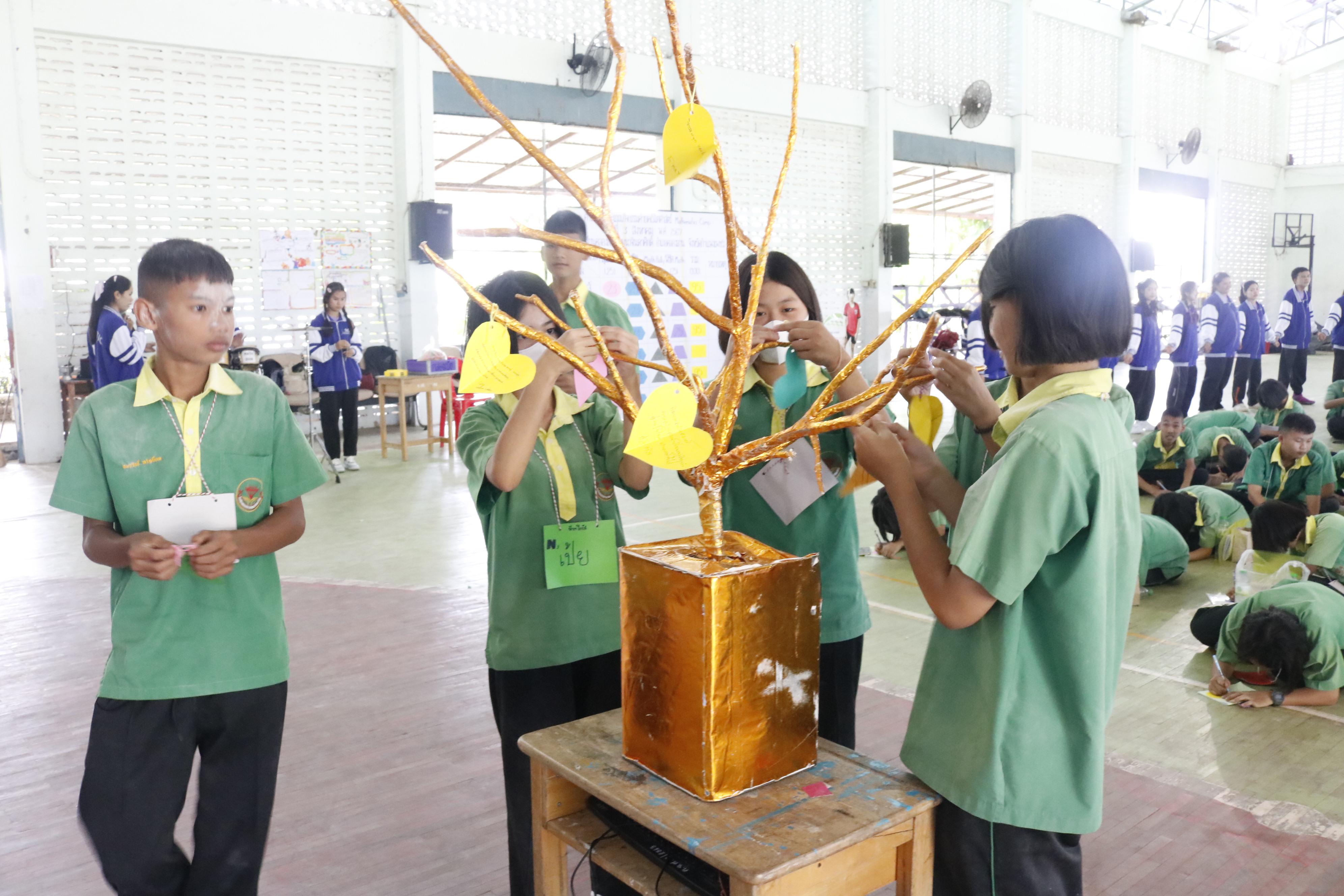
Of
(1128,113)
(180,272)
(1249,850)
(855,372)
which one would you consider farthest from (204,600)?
(1128,113)

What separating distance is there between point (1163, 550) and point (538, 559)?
356 centimetres

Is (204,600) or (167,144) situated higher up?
(167,144)

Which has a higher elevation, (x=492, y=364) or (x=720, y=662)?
(x=492, y=364)

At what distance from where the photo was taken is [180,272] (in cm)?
151

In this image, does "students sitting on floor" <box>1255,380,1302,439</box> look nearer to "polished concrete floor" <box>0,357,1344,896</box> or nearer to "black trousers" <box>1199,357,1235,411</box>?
→ "polished concrete floor" <box>0,357,1344,896</box>

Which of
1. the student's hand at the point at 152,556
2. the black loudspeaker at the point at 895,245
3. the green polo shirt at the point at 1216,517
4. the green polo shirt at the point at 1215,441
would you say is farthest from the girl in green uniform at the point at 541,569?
the black loudspeaker at the point at 895,245

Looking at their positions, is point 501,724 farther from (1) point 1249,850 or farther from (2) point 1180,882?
(1) point 1249,850

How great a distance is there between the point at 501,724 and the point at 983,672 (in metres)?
0.88

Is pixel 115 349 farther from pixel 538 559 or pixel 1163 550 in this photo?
pixel 1163 550

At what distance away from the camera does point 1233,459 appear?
613 centimetres

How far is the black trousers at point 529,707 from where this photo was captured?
5.39ft

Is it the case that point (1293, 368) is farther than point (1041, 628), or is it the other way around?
point (1293, 368)

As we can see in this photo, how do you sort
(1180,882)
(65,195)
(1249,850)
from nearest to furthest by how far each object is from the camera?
(1180,882)
(1249,850)
(65,195)

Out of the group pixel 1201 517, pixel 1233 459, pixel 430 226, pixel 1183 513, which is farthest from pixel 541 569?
pixel 430 226
